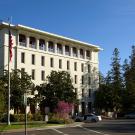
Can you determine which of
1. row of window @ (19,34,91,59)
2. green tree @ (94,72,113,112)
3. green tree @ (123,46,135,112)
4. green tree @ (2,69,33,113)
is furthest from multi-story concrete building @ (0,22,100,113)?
green tree @ (2,69,33,113)

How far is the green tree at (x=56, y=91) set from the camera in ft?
249

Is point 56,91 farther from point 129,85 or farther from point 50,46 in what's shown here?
point 129,85

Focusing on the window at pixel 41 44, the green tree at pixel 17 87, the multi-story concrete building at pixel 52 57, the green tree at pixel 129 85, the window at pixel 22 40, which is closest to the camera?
the green tree at pixel 17 87

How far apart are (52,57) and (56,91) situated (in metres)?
15.9

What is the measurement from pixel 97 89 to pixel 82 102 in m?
6.32

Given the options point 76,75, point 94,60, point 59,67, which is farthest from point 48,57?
point 94,60

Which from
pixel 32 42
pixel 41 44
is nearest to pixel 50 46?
pixel 41 44

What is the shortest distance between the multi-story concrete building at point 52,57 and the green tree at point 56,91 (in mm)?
7998

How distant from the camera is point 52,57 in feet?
298

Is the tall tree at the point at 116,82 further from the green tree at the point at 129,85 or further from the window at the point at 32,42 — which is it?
the window at the point at 32,42

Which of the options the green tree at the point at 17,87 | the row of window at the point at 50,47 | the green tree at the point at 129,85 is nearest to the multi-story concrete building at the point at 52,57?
the row of window at the point at 50,47

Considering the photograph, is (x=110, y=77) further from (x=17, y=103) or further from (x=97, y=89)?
(x=17, y=103)

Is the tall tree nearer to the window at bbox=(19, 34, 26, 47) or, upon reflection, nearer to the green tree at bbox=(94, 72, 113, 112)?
the green tree at bbox=(94, 72, 113, 112)

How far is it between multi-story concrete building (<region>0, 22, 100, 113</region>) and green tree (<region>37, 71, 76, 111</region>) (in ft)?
26.2
